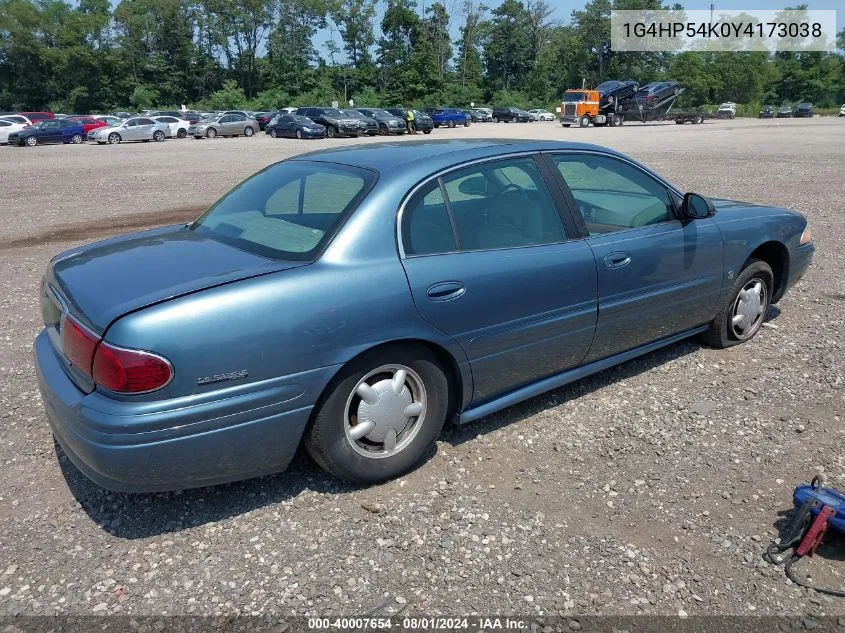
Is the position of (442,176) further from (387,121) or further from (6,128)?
(6,128)

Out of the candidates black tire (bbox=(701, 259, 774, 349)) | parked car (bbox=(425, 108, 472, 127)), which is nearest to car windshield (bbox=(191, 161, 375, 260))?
black tire (bbox=(701, 259, 774, 349))

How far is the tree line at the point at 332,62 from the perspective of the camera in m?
82.8

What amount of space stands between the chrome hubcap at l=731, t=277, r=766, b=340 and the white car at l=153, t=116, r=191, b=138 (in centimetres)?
4255

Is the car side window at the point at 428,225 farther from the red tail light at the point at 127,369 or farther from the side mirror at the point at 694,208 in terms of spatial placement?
the side mirror at the point at 694,208

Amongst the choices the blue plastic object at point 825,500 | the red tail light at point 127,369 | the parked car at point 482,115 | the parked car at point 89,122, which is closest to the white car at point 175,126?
the parked car at point 89,122

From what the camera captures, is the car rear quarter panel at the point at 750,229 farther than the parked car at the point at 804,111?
No

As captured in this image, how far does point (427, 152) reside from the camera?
3.71m

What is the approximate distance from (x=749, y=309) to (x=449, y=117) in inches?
2042

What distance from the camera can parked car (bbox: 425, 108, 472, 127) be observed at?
54094 millimetres

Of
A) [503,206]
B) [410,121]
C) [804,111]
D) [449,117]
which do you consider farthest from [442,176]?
[804,111]

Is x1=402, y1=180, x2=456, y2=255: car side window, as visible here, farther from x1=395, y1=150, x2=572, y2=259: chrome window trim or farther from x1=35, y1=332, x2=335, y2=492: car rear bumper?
x1=35, y1=332, x2=335, y2=492: car rear bumper

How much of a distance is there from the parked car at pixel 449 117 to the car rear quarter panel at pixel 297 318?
5225 centimetres

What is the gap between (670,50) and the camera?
314 feet

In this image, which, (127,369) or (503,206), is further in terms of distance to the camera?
(503,206)
